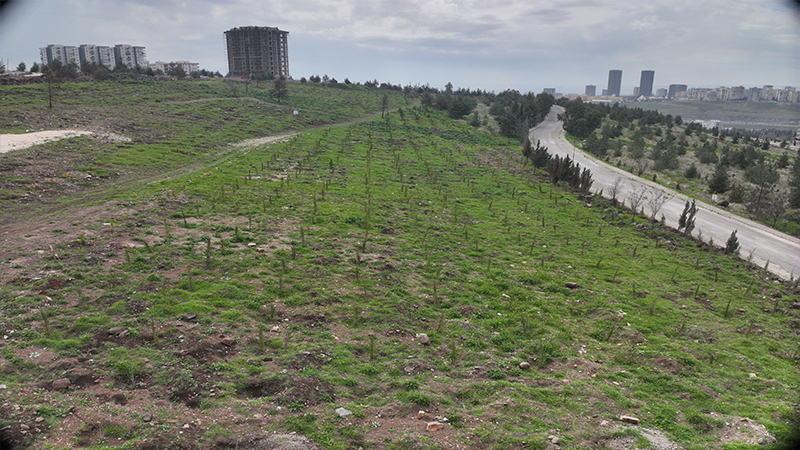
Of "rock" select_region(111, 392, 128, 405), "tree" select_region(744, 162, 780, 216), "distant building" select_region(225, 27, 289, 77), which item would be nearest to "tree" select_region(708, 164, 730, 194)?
"tree" select_region(744, 162, 780, 216)

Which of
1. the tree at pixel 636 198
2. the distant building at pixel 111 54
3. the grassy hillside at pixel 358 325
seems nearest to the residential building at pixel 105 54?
the distant building at pixel 111 54

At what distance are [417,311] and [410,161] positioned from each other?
27.4 meters

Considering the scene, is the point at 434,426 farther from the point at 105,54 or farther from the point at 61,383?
the point at 105,54

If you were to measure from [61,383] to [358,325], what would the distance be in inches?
234

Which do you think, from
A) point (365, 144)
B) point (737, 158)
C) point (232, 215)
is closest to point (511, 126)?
point (737, 158)

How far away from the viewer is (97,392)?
6.96m

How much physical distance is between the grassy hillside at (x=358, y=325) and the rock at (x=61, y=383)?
0.8 inches

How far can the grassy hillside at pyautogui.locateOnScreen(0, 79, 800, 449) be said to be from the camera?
23.0 ft

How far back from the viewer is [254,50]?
127m

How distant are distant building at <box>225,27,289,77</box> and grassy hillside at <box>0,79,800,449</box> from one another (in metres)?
115

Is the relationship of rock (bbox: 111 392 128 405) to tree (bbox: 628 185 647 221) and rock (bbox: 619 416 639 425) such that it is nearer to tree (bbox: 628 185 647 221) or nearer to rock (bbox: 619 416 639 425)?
rock (bbox: 619 416 639 425)

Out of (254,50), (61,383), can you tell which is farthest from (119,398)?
(254,50)

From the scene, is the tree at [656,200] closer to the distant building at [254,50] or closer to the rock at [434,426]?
the rock at [434,426]

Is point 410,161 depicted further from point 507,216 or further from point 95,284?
point 95,284
